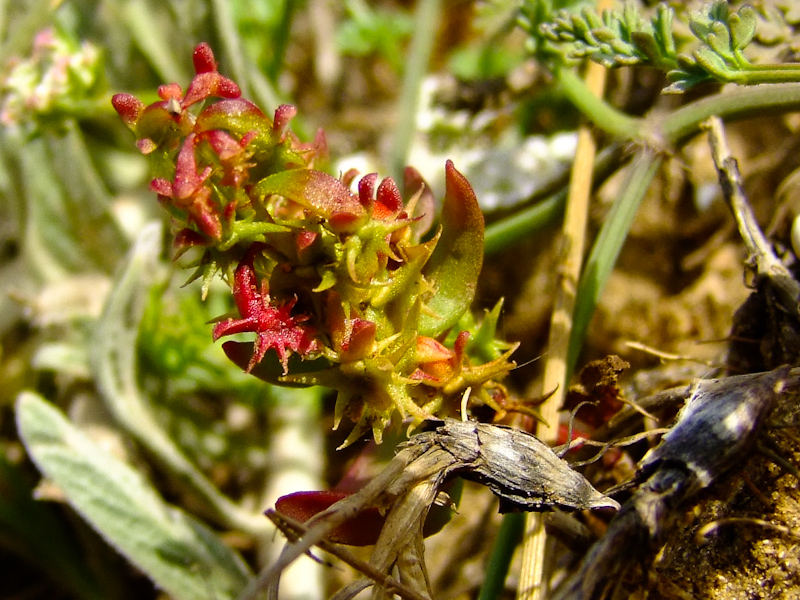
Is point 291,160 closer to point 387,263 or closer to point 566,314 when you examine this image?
point 387,263

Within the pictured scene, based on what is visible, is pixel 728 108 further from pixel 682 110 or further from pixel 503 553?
pixel 503 553

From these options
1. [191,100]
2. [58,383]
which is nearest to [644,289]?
[191,100]

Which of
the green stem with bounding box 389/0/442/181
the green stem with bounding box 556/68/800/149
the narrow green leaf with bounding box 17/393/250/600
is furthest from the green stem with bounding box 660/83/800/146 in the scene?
the narrow green leaf with bounding box 17/393/250/600

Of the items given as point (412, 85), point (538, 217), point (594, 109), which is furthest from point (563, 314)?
point (412, 85)

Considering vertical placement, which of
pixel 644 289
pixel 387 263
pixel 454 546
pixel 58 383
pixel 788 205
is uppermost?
pixel 387 263

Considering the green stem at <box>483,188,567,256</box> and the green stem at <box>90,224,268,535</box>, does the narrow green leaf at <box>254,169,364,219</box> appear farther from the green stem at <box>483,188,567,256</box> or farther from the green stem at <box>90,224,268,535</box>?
the green stem at <box>90,224,268,535</box>

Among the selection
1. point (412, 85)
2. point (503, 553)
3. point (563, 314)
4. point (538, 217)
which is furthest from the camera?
point (412, 85)
